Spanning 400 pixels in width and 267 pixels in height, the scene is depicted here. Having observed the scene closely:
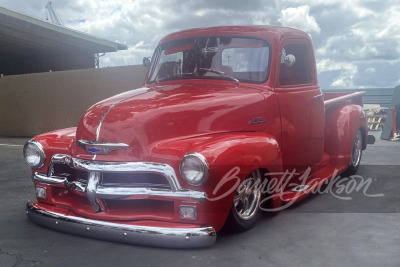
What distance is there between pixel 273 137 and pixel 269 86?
521 mm

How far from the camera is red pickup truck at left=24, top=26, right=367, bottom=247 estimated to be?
3521mm

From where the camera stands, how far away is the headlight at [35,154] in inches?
166

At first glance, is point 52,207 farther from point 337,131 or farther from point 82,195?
point 337,131

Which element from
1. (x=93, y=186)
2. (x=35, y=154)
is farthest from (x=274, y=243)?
(x=35, y=154)

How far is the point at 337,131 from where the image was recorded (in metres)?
5.79

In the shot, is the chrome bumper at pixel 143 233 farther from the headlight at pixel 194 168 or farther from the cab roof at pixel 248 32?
the cab roof at pixel 248 32

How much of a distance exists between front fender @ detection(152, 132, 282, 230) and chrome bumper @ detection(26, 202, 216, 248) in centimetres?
16

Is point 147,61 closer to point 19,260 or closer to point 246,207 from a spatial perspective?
point 246,207

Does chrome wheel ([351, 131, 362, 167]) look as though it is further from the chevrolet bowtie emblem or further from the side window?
the chevrolet bowtie emblem

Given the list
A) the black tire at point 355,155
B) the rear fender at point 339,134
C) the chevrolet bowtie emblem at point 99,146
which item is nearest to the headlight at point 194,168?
the chevrolet bowtie emblem at point 99,146

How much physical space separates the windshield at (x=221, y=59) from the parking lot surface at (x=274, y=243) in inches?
56.3

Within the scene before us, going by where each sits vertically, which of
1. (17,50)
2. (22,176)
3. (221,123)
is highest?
(17,50)

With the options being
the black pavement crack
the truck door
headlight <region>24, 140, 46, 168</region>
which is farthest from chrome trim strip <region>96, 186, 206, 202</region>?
the truck door

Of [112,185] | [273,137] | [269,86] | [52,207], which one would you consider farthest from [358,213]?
[52,207]
